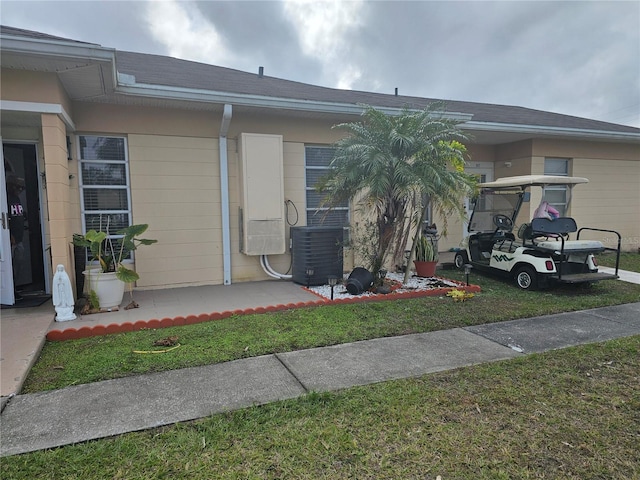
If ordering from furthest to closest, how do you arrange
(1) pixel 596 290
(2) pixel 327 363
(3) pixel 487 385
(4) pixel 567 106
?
(4) pixel 567 106 → (1) pixel 596 290 → (2) pixel 327 363 → (3) pixel 487 385

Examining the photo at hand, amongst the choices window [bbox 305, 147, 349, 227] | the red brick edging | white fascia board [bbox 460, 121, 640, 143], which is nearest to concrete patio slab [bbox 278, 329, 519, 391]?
the red brick edging

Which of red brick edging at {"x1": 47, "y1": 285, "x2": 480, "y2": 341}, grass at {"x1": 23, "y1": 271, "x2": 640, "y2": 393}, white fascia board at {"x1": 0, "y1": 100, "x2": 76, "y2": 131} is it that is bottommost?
grass at {"x1": 23, "y1": 271, "x2": 640, "y2": 393}

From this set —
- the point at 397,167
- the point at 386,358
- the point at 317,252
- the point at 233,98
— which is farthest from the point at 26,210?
the point at 386,358

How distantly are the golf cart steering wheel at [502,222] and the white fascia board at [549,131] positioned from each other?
6.47ft

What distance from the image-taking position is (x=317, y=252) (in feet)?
20.8

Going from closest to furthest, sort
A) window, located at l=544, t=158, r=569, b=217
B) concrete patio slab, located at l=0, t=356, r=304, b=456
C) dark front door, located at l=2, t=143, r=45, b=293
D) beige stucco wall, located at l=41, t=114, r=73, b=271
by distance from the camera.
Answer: concrete patio slab, located at l=0, t=356, r=304, b=456, beige stucco wall, located at l=41, t=114, r=73, b=271, dark front door, located at l=2, t=143, r=45, b=293, window, located at l=544, t=158, r=569, b=217

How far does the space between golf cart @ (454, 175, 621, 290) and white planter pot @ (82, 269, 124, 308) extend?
6.06 metres

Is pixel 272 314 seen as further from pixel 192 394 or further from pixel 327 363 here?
pixel 192 394

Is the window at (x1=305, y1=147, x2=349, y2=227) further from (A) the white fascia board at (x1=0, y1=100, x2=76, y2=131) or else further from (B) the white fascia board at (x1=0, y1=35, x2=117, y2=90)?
Answer: (A) the white fascia board at (x1=0, y1=100, x2=76, y2=131)

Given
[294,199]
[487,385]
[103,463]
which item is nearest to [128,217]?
[294,199]

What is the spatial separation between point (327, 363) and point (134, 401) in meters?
1.54

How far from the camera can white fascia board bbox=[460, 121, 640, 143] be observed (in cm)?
790

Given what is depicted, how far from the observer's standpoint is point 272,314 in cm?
490

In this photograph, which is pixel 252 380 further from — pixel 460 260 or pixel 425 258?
pixel 460 260
